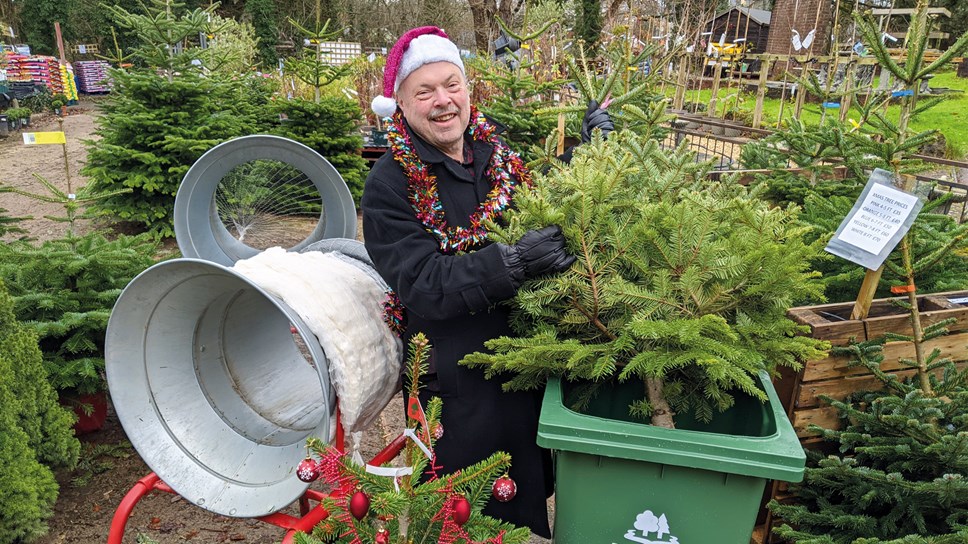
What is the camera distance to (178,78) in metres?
6.59

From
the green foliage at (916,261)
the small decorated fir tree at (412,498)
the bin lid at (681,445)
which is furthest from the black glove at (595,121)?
the small decorated fir tree at (412,498)

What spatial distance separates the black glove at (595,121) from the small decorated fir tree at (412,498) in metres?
1.35

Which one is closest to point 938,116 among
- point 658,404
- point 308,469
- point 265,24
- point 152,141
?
point 152,141

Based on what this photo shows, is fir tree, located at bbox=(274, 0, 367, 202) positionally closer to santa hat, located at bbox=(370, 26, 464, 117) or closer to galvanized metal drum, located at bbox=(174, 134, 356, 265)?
galvanized metal drum, located at bbox=(174, 134, 356, 265)

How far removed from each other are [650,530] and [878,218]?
3.66 ft

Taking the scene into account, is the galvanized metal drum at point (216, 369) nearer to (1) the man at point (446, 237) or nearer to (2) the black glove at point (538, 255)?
(1) the man at point (446, 237)

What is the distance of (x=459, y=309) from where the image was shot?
1.68 metres

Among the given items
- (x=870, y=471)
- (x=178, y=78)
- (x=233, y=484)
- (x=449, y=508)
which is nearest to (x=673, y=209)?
(x=449, y=508)

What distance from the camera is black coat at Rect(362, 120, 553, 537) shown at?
5.51 ft

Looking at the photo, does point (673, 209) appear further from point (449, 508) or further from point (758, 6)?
point (758, 6)

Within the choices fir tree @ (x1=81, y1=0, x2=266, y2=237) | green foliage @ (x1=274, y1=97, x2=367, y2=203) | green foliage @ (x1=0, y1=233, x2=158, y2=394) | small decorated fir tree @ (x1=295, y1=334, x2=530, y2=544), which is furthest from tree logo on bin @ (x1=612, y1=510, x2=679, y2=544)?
green foliage @ (x1=274, y1=97, x2=367, y2=203)

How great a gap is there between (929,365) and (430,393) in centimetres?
160

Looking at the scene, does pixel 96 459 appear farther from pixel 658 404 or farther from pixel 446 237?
pixel 658 404

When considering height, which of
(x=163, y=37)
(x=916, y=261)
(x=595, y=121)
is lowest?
(x=916, y=261)
